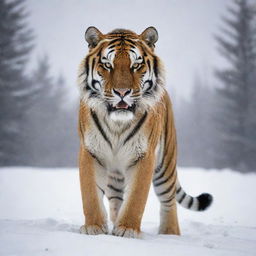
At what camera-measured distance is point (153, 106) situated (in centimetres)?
377

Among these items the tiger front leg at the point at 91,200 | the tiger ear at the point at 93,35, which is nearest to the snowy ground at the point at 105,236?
the tiger front leg at the point at 91,200

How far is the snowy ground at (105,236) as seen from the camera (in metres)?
2.76

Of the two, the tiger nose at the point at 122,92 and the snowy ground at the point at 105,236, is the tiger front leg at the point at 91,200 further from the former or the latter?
the tiger nose at the point at 122,92

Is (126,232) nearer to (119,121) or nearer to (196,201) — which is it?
(119,121)

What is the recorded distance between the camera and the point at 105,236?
308 centimetres

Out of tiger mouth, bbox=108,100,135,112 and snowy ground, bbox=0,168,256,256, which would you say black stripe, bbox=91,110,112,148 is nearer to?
tiger mouth, bbox=108,100,135,112

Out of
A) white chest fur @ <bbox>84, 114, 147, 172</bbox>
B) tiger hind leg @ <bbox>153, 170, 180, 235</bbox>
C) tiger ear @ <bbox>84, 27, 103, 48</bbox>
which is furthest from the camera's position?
tiger hind leg @ <bbox>153, 170, 180, 235</bbox>

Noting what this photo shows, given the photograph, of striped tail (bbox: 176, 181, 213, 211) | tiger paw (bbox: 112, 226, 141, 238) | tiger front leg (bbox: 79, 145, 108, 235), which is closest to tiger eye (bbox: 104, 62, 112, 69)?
tiger front leg (bbox: 79, 145, 108, 235)

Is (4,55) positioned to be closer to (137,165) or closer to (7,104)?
(7,104)

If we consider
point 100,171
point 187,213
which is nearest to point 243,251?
point 100,171

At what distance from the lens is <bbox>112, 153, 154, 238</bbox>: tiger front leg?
11.4 ft

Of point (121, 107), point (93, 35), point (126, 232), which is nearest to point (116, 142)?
point (121, 107)

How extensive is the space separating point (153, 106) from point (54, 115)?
2432 cm

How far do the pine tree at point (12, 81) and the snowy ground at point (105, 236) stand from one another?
9.31m
